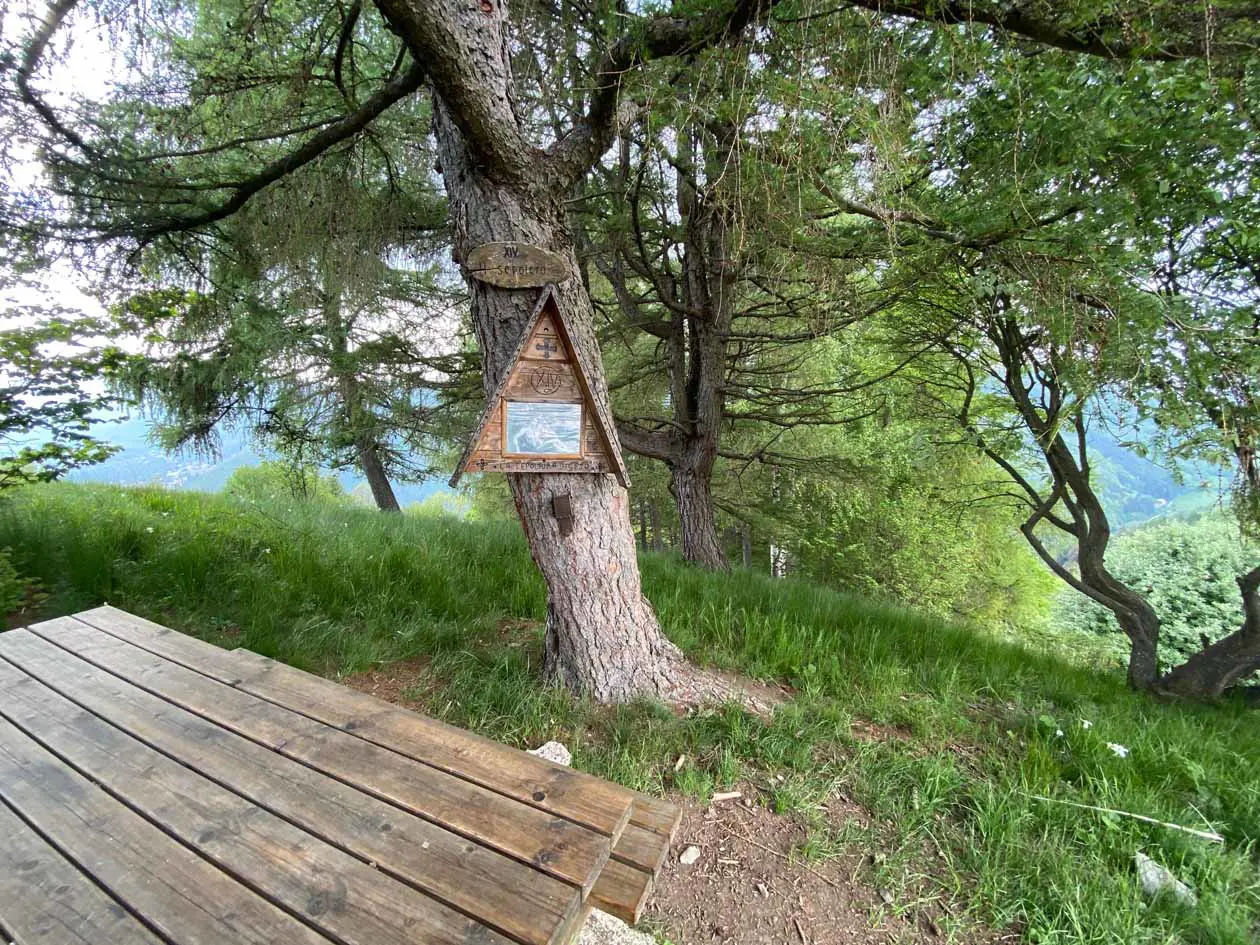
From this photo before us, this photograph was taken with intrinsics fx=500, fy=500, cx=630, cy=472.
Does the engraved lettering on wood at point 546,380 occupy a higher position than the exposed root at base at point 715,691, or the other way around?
the engraved lettering on wood at point 546,380

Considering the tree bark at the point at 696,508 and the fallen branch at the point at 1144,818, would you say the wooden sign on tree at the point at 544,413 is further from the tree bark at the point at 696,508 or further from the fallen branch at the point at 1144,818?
the tree bark at the point at 696,508

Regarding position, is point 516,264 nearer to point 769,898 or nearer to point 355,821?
point 355,821

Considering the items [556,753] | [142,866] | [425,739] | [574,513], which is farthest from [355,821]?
[574,513]

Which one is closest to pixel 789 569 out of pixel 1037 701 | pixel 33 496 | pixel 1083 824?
pixel 1037 701

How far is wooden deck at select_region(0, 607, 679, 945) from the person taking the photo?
1.05m

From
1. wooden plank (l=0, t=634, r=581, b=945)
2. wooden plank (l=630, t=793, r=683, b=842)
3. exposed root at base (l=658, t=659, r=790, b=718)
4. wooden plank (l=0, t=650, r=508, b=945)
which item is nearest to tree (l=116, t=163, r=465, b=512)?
wooden plank (l=0, t=634, r=581, b=945)

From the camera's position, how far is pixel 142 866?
3.79 feet

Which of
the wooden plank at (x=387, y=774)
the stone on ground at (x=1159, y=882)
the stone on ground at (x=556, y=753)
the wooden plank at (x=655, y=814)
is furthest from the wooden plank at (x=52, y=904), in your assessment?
the stone on ground at (x=1159, y=882)

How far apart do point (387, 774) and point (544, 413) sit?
1.48 m

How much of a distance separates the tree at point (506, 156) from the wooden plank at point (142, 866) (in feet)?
5.51

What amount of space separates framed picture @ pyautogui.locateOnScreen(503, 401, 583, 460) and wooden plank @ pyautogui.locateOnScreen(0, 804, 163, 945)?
167 centimetres

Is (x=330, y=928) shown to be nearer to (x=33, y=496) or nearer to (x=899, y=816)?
(x=899, y=816)

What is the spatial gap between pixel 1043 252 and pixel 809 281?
135cm

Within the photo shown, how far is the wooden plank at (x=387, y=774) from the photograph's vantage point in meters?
1.24
